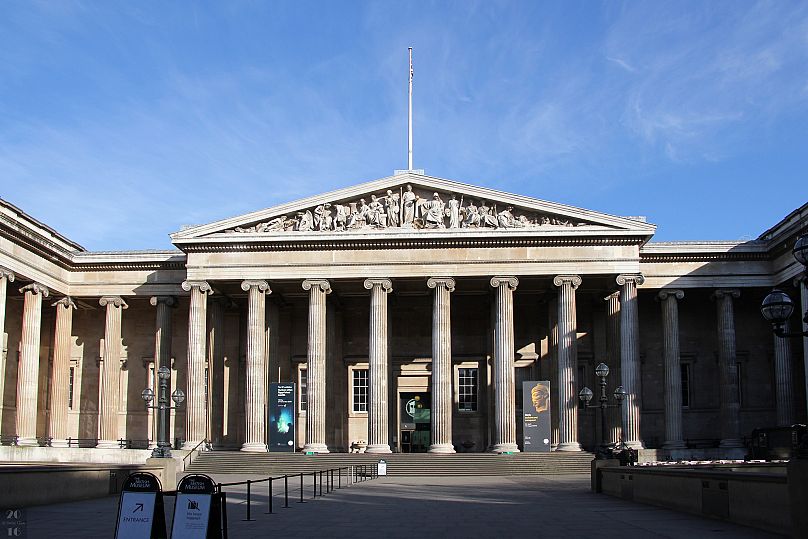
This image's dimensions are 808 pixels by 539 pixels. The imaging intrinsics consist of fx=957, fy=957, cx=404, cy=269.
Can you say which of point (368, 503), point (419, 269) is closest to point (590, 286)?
point (419, 269)

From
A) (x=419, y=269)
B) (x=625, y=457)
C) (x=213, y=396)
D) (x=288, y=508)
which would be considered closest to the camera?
(x=288, y=508)

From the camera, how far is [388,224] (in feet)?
165

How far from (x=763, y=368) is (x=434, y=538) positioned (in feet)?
142

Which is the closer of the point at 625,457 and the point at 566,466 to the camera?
the point at 625,457

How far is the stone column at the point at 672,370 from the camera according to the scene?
5084cm

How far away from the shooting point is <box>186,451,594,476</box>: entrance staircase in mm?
45688

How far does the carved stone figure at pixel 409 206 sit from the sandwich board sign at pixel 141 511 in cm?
3548

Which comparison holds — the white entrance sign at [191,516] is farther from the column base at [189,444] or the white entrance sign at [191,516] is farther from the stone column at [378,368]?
the column base at [189,444]

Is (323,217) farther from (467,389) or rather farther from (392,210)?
(467,389)

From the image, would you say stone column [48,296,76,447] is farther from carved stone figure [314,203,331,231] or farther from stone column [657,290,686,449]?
stone column [657,290,686,449]

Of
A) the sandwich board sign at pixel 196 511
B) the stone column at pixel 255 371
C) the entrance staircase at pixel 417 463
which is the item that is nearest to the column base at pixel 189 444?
the entrance staircase at pixel 417 463

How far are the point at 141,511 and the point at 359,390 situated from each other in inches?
1709

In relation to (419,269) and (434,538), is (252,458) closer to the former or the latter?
(419,269)

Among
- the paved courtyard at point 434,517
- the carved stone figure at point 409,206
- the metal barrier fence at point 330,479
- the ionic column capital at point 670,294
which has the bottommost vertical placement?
the metal barrier fence at point 330,479
